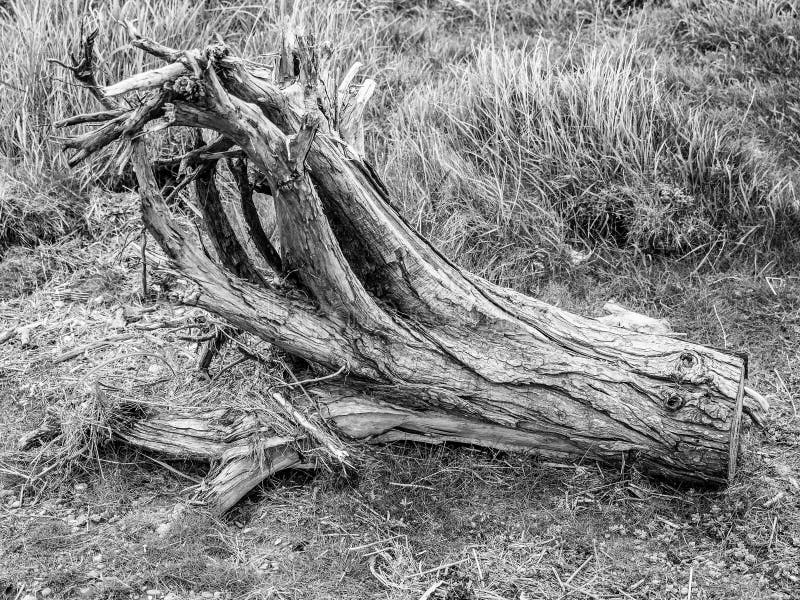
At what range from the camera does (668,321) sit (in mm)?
4918

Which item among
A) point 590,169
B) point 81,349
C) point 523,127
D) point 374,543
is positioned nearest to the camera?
point 374,543

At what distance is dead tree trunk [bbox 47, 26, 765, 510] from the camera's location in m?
3.56

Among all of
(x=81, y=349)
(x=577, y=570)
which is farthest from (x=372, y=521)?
(x=81, y=349)

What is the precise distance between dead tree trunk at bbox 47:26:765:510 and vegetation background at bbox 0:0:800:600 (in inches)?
7.3

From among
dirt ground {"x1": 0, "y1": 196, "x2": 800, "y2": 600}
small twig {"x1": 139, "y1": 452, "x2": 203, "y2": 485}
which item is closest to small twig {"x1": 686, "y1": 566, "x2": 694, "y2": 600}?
dirt ground {"x1": 0, "y1": 196, "x2": 800, "y2": 600}

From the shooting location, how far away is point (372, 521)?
3691 mm

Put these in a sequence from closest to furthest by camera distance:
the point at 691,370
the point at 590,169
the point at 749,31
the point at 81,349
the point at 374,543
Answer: the point at 374,543 → the point at 691,370 → the point at 81,349 → the point at 590,169 → the point at 749,31

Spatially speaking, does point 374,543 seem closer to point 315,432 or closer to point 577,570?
point 315,432

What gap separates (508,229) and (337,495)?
7.24ft

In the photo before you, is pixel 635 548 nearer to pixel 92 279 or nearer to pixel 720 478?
pixel 720 478

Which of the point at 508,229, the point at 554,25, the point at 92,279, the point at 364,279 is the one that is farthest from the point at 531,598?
the point at 554,25

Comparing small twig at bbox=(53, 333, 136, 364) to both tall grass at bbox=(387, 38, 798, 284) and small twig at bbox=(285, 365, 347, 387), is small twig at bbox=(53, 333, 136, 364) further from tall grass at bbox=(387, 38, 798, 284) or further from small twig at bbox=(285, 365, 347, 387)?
tall grass at bbox=(387, 38, 798, 284)

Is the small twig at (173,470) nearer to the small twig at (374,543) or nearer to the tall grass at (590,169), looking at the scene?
the small twig at (374,543)

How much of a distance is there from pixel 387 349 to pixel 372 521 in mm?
763
